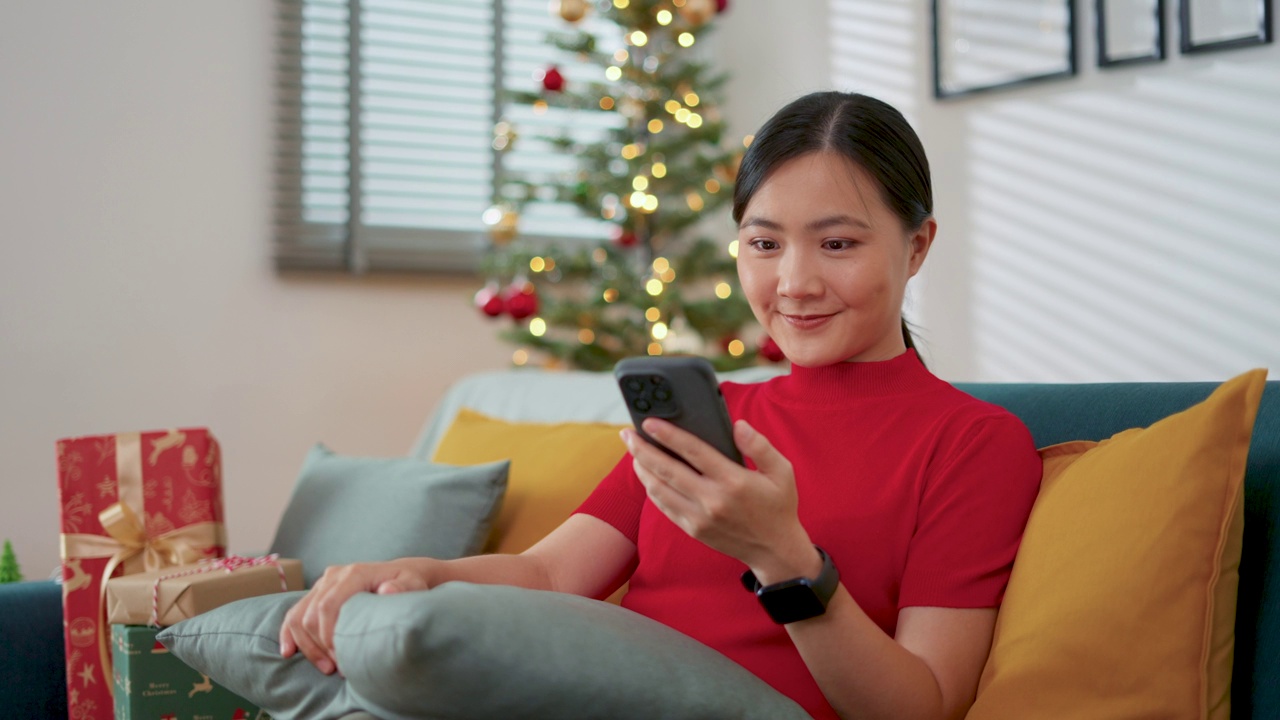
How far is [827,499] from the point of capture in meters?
1.05

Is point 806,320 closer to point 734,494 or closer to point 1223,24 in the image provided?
point 734,494

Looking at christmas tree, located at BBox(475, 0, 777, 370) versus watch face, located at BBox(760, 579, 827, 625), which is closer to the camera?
watch face, located at BBox(760, 579, 827, 625)

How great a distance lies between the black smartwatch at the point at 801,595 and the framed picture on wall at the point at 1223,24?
184cm

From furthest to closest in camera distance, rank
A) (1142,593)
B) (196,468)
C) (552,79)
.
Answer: (552,79) < (196,468) < (1142,593)

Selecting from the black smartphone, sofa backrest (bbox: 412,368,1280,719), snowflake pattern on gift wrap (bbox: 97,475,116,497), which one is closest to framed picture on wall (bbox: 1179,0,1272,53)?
sofa backrest (bbox: 412,368,1280,719)

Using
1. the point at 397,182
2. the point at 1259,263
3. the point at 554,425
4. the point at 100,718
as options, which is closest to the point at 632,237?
the point at 397,182

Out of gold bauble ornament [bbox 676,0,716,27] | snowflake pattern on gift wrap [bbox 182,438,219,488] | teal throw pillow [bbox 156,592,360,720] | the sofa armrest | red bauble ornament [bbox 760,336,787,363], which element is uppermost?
gold bauble ornament [bbox 676,0,716,27]

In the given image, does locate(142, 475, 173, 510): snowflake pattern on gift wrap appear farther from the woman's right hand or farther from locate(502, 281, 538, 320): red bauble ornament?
locate(502, 281, 538, 320): red bauble ornament

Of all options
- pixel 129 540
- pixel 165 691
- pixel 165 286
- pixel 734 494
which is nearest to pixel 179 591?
pixel 165 691

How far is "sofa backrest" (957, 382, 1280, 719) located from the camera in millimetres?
963

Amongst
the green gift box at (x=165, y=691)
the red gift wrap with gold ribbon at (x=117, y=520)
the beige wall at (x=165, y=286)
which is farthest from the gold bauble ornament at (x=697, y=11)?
the green gift box at (x=165, y=691)

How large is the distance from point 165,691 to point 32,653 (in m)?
0.41

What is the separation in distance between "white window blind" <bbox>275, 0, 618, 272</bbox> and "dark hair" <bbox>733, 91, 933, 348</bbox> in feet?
7.15

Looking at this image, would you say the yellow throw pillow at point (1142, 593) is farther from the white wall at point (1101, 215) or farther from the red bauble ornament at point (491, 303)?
the red bauble ornament at point (491, 303)
